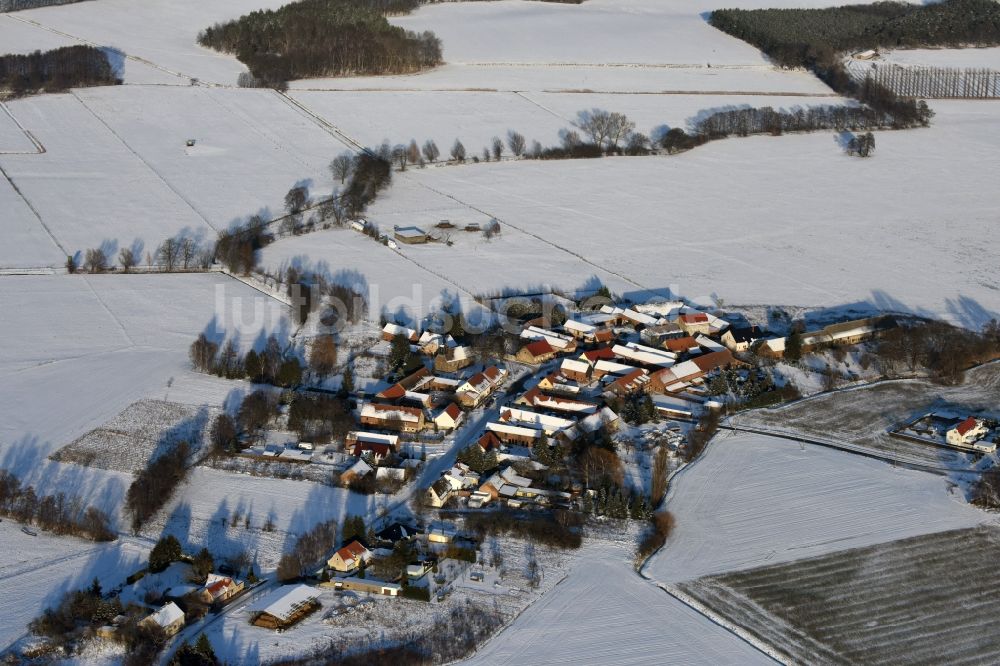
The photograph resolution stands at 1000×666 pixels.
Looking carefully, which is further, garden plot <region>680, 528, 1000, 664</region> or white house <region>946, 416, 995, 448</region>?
white house <region>946, 416, 995, 448</region>

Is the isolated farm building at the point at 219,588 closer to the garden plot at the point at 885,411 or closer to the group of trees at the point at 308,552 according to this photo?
the group of trees at the point at 308,552

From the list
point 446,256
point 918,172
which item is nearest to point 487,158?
point 446,256

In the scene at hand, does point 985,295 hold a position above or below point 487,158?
below

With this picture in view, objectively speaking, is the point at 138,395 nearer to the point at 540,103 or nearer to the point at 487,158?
the point at 487,158

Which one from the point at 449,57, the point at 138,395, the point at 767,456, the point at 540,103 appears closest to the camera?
the point at 767,456

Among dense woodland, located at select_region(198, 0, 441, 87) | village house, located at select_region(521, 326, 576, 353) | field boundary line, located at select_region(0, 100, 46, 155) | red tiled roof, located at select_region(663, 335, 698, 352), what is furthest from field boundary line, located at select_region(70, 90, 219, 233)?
red tiled roof, located at select_region(663, 335, 698, 352)

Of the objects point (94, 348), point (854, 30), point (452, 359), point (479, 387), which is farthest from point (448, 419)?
point (854, 30)

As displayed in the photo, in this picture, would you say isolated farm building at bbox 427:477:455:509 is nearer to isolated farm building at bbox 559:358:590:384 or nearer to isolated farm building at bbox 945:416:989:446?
isolated farm building at bbox 559:358:590:384
